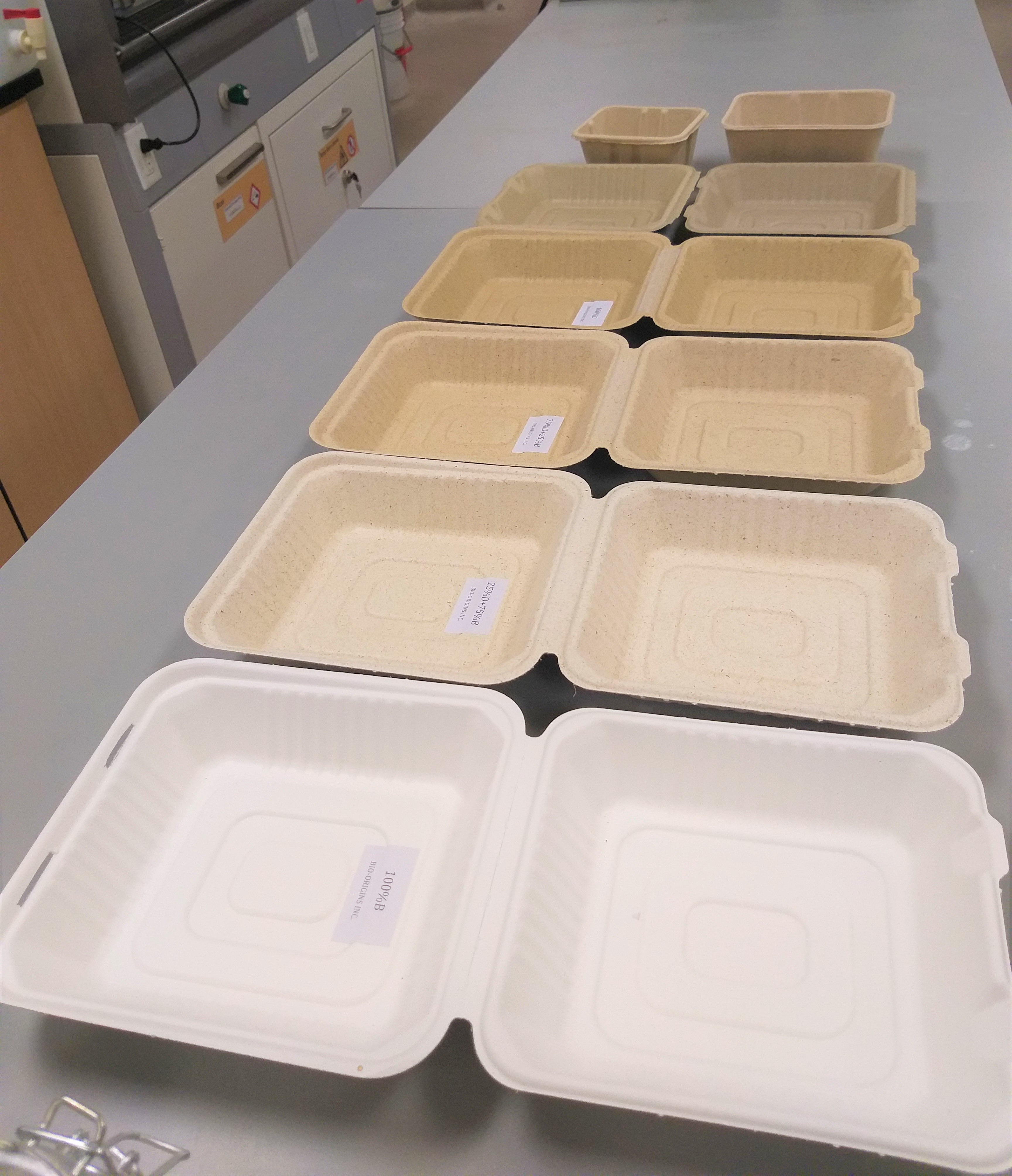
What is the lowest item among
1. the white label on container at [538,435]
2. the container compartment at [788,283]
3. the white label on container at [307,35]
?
the white label on container at [538,435]

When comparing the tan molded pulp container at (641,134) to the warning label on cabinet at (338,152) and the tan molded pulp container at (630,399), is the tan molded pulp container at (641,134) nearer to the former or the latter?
the tan molded pulp container at (630,399)

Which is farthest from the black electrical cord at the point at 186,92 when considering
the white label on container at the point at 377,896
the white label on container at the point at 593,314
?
the white label on container at the point at 377,896

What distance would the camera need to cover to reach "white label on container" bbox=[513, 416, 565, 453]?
4.03 feet

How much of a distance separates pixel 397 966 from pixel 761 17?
297 centimetres

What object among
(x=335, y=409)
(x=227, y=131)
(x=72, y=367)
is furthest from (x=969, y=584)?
(x=227, y=131)

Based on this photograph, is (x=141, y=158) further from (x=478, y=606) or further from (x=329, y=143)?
(x=478, y=606)

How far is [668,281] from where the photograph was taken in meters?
1.40

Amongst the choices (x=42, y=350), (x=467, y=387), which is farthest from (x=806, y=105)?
(x=42, y=350)

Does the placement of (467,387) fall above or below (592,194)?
below

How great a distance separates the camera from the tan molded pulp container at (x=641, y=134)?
1760 mm

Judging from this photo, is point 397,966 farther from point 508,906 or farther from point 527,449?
point 527,449

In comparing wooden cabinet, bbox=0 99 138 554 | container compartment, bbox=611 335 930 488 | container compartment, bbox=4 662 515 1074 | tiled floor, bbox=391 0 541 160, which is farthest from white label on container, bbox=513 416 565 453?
tiled floor, bbox=391 0 541 160

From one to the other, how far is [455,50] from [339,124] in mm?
3477

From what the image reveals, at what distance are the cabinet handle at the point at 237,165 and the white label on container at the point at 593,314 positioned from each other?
1166 mm
